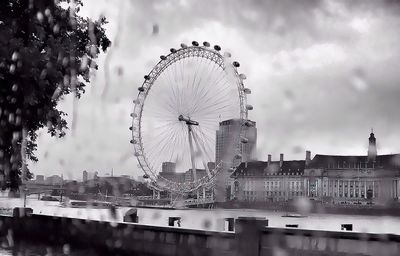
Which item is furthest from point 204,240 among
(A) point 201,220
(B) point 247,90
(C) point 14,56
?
(A) point 201,220

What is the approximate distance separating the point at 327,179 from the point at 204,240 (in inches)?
4746

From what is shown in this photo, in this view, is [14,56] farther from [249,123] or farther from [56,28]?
[249,123]

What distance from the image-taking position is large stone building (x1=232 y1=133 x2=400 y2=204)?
119938 mm

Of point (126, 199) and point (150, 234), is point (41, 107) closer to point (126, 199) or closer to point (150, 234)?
point (150, 234)

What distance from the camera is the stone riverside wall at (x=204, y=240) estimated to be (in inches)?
348

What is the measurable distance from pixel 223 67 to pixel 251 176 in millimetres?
102723

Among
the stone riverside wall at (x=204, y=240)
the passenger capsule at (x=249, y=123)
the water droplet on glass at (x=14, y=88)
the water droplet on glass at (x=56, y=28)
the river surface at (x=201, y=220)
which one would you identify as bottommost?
the river surface at (x=201, y=220)

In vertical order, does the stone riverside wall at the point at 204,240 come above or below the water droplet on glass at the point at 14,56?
below

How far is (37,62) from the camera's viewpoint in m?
11.5

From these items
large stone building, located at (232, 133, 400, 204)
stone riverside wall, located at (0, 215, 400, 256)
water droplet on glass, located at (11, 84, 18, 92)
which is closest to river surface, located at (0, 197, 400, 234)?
stone riverside wall, located at (0, 215, 400, 256)

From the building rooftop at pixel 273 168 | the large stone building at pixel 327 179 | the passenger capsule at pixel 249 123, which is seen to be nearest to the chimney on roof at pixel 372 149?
the large stone building at pixel 327 179

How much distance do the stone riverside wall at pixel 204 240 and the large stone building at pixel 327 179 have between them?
342ft

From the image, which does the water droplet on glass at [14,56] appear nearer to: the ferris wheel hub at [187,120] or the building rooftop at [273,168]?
the ferris wheel hub at [187,120]

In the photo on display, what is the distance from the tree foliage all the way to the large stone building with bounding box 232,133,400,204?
104m
